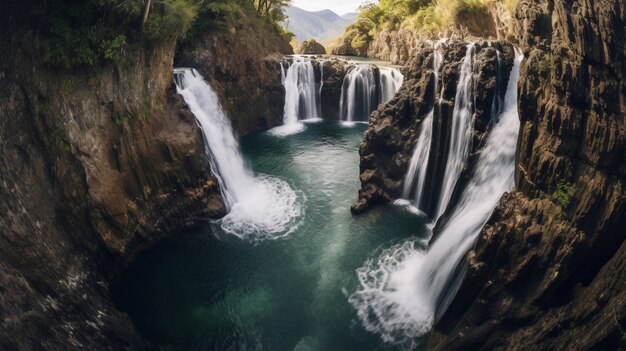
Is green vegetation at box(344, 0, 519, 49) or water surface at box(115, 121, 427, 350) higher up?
green vegetation at box(344, 0, 519, 49)

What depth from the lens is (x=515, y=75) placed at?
1805cm

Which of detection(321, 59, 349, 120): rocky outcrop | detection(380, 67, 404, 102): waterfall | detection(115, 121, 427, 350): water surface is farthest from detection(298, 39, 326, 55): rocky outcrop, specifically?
detection(115, 121, 427, 350): water surface

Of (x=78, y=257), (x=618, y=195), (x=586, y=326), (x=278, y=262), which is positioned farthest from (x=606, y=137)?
(x=78, y=257)

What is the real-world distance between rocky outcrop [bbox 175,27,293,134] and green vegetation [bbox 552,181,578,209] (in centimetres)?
2525

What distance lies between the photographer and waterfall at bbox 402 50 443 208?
811 inches

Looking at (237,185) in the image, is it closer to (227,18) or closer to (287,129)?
(287,129)

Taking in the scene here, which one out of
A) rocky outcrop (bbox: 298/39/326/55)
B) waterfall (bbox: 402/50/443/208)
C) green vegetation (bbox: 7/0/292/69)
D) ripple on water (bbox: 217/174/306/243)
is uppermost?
rocky outcrop (bbox: 298/39/326/55)

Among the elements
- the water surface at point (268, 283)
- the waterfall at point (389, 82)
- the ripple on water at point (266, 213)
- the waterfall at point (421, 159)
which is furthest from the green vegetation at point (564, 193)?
the waterfall at point (389, 82)

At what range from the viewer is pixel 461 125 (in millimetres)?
18781

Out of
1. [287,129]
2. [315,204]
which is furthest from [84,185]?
[287,129]

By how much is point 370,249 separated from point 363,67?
2256cm

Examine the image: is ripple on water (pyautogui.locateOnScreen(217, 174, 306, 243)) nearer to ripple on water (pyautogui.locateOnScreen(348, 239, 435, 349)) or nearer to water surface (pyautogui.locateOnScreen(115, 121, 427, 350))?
water surface (pyautogui.locateOnScreen(115, 121, 427, 350))

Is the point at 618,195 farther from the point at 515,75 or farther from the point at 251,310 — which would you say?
the point at 251,310

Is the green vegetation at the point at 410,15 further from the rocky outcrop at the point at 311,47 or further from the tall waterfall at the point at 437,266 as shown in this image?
the tall waterfall at the point at 437,266
